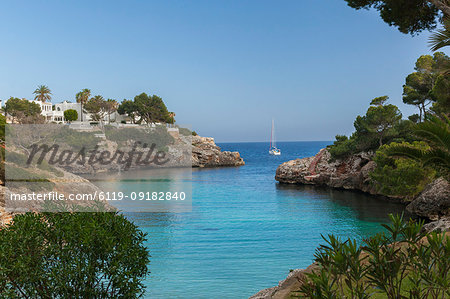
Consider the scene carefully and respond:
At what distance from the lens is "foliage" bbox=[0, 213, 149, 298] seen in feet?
17.0

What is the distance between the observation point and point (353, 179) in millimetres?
37062

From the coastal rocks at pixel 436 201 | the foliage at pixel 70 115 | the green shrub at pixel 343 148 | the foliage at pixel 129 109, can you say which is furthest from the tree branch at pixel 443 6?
the foliage at pixel 70 115

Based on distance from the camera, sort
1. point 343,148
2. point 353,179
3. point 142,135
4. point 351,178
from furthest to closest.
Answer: point 142,135
point 343,148
point 351,178
point 353,179

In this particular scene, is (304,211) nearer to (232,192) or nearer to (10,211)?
(232,192)

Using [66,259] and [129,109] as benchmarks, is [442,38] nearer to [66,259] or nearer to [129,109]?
[66,259]

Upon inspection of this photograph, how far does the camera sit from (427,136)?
29.7 ft

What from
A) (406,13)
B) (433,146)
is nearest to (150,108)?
(406,13)

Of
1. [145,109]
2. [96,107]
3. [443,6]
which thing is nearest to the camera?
[443,6]

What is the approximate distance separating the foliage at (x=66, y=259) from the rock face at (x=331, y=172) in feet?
102

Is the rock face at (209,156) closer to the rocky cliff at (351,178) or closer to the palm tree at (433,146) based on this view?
the rocky cliff at (351,178)

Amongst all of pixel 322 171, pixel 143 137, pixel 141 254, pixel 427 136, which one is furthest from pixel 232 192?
pixel 143 137

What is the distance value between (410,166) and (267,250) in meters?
14.5

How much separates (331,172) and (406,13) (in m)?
30.8

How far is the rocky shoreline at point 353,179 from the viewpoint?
20.2 metres
